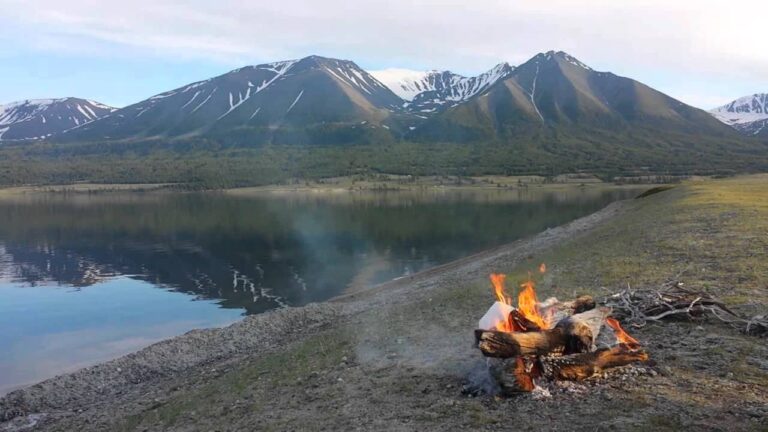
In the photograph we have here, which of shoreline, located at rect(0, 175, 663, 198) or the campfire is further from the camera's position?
shoreline, located at rect(0, 175, 663, 198)

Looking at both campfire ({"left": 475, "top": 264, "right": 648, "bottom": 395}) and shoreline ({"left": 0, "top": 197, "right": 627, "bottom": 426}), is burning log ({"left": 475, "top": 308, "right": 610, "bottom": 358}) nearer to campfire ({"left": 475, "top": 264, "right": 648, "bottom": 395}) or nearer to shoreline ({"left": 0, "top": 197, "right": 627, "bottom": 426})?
campfire ({"left": 475, "top": 264, "right": 648, "bottom": 395})

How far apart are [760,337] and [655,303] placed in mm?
2271

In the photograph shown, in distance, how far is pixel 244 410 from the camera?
11398mm

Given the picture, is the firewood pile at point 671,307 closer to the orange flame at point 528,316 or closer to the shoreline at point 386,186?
the orange flame at point 528,316

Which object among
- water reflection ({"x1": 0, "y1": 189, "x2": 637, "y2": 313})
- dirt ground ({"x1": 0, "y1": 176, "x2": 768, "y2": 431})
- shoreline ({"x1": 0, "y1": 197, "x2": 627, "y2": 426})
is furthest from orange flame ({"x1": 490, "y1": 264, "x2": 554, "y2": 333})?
water reflection ({"x1": 0, "y1": 189, "x2": 637, "y2": 313})

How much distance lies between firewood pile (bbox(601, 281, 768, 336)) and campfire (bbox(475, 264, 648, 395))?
2.52 metres

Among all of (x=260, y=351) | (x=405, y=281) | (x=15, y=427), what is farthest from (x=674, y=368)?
(x=405, y=281)

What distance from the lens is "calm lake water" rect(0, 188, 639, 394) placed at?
2739 cm

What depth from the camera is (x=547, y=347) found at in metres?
9.42

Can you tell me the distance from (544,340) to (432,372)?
263 centimetres

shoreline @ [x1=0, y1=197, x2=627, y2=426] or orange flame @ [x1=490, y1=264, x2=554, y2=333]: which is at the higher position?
orange flame @ [x1=490, y1=264, x2=554, y2=333]

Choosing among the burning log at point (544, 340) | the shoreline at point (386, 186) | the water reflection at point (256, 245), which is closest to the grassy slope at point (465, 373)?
the burning log at point (544, 340)

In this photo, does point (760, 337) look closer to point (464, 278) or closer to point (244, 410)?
point (244, 410)

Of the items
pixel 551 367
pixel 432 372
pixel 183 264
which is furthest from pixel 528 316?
pixel 183 264
